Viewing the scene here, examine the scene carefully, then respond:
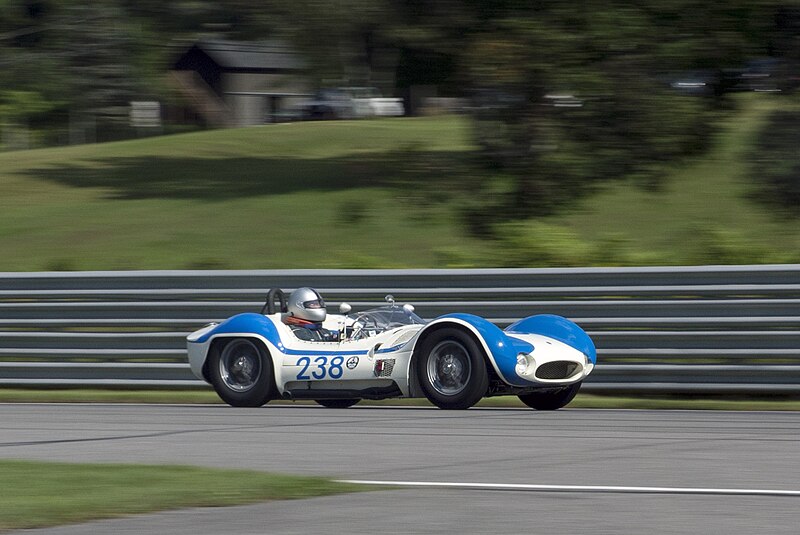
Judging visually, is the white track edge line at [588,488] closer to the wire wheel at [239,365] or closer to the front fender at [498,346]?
the front fender at [498,346]

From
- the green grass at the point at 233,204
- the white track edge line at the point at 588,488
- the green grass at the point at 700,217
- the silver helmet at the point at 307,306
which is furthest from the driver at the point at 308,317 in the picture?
the white track edge line at the point at 588,488

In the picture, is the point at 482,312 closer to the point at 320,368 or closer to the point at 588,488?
the point at 320,368

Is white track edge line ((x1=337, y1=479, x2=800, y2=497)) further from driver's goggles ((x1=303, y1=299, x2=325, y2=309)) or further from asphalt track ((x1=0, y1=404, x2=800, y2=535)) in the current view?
driver's goggles ((x1=303, y1=299, x2=325, y2=309))

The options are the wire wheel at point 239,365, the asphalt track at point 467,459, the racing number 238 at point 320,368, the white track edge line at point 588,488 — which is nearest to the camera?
the asphalt track at point 467,459

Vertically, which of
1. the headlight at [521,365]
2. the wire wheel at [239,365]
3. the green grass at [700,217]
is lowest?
the wire wheel at [239,365]

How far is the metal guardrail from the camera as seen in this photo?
10461 mm

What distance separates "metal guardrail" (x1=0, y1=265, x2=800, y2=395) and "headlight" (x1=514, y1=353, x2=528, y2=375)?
1.24m

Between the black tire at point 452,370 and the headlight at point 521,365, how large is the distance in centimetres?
24

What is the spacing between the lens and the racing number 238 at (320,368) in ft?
34.1

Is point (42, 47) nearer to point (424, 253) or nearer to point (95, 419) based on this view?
point (424, 253)

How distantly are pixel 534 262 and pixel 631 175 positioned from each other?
16.6 feet

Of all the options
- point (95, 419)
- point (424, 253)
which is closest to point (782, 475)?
point (95, 419)

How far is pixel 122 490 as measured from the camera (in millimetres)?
6133

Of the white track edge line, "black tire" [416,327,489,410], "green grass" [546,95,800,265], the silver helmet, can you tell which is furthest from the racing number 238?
the white track edge line
